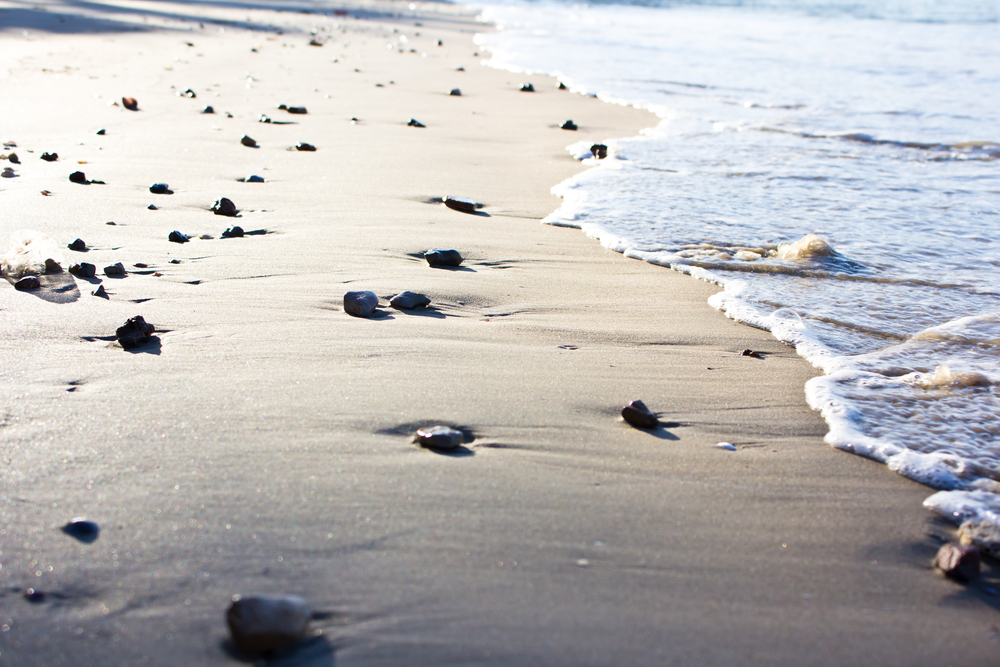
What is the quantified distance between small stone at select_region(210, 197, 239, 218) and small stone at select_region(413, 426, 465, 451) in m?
2.11

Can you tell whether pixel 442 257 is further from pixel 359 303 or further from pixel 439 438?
pixel 439 438

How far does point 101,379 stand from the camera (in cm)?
183

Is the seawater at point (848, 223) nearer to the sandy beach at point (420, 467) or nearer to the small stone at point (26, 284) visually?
the sandy beach at point (420, 467)

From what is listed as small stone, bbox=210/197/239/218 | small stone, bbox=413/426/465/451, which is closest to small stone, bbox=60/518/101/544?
small stone, bbox=413/426/465/451

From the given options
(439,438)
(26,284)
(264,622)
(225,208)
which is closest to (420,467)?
(439,438)

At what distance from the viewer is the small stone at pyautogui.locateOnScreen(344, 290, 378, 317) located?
2395 mm

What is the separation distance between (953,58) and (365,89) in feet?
37.4

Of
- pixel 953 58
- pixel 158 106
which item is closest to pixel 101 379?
pixel 158 106

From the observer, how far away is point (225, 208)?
337 centimetres

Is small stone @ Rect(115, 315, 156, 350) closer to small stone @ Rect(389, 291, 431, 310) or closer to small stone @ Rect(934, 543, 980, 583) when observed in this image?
small stone @ Rect(389, 291, 431, 310)

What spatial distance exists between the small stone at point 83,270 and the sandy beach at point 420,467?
2.0 inches

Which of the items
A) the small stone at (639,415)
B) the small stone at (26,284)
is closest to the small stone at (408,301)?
the small stone at (639,415)

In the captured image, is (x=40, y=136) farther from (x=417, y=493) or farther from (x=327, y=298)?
(x=417, y=493)

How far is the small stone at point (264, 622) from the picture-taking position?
112cm
